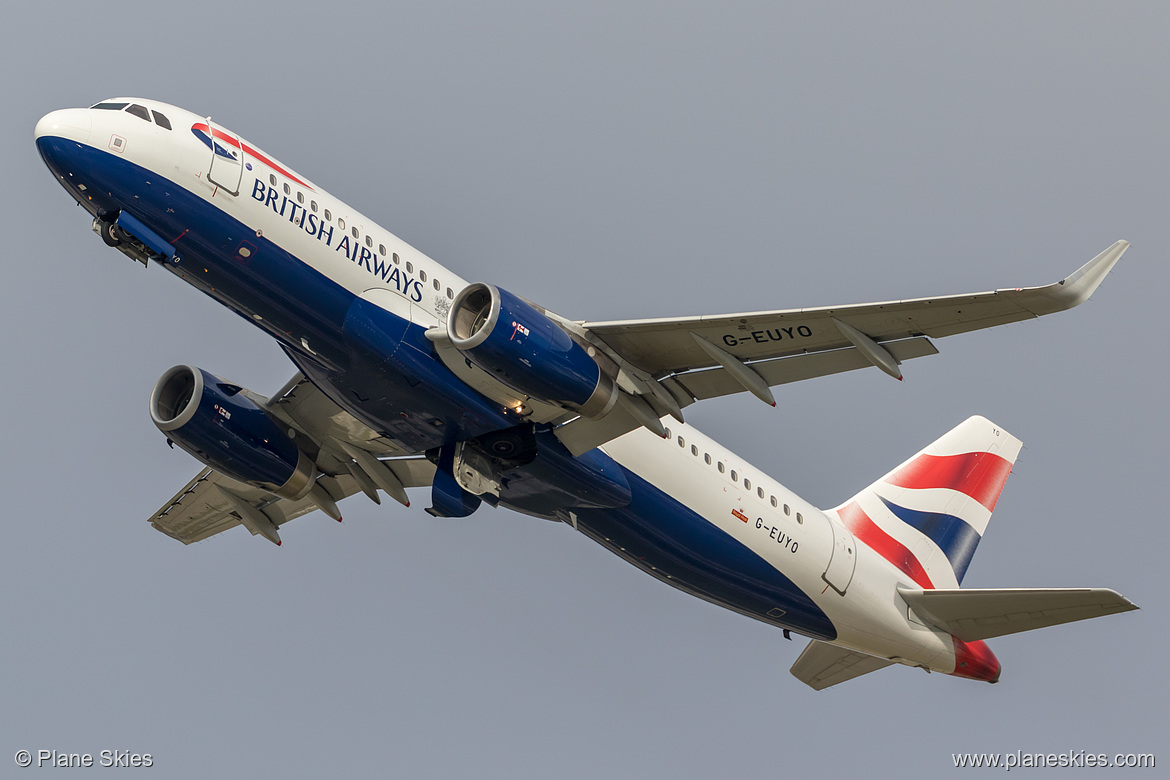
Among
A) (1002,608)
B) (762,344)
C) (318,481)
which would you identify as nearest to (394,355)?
(762,344)

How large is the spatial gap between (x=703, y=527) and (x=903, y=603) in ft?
19.6

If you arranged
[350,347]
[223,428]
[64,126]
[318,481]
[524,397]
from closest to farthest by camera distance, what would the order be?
[64,126]
[350,347]
[524,397]
[223,428]
[318,481]

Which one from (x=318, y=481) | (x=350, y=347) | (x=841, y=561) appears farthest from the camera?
(x=318, y=481)

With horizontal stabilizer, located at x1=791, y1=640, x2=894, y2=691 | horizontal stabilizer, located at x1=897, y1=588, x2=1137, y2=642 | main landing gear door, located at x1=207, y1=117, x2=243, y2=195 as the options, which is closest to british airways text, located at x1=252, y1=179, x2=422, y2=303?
main landing gear door, located at x1=207, y1=117, x2=243, y2=195

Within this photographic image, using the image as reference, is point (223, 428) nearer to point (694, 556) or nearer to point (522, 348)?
point (522, 348)

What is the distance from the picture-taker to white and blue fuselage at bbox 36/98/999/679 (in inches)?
895

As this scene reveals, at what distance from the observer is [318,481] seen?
31453 millimetres

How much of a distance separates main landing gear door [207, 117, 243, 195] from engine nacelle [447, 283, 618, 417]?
4487 millimetres

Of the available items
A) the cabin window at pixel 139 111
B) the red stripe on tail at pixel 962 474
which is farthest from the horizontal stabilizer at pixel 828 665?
the cabin window at pixel 139 111

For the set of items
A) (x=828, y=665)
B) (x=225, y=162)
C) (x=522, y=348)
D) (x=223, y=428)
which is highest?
(x=225, y=162)

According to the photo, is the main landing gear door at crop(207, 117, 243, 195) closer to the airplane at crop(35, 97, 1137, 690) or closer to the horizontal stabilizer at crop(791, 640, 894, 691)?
the airplane at crop(35, 97, 1137, 690)

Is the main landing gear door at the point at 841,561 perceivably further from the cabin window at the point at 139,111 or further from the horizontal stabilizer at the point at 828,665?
the cabin window at the point at 139,111

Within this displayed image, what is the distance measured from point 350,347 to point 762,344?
7588 mm

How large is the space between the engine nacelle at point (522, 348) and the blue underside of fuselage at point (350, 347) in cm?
135
